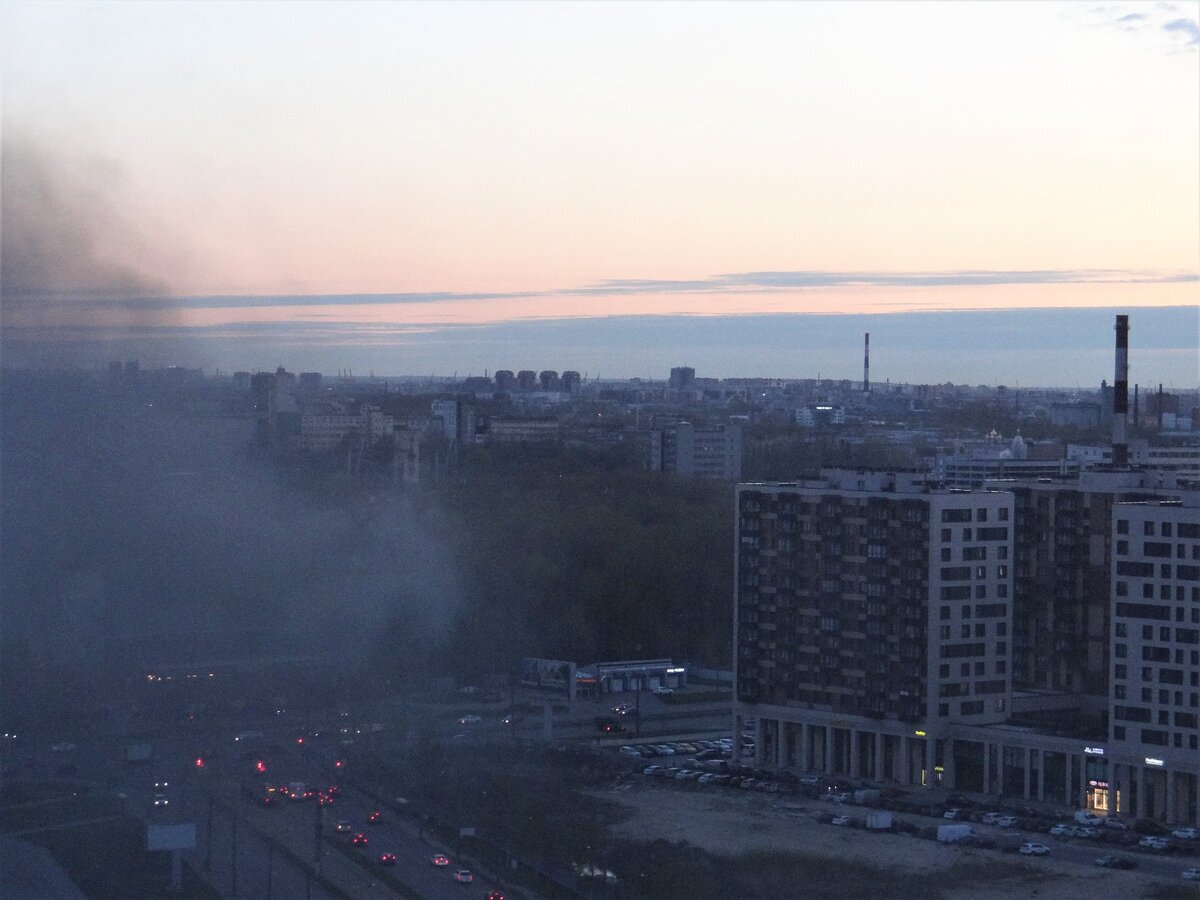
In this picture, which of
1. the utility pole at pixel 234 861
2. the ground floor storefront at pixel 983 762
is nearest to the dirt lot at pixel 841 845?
the ground floor storefront at pixel 983 762

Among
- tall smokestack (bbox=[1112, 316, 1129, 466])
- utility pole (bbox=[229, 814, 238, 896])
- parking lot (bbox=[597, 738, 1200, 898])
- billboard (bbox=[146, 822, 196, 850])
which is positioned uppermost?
tall smokestack (bbox=[1112, 316, 1129, 466])

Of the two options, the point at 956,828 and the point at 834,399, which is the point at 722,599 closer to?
the point at 956,828

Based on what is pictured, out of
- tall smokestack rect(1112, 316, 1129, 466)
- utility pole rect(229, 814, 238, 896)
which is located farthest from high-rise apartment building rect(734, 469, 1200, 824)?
utility pole rect(229, 814, 238, 896)

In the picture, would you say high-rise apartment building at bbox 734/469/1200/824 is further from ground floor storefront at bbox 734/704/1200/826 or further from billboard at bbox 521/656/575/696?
billboard at bbox 521/656/575/696

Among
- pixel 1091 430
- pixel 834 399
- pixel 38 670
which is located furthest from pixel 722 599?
pixel 834 399

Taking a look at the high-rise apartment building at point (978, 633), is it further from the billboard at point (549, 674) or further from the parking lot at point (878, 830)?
the billboard at point (549, 674)

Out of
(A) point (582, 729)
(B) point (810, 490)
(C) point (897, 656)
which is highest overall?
(B) point (810, 490)
